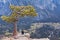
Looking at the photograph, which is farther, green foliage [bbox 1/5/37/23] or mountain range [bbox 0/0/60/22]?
mountain range [bbox 0/0/60/22]

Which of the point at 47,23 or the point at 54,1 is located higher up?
the point at 54,1

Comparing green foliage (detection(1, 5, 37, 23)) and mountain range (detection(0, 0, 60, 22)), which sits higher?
green foliage (detection(1, 5, 37, 23))

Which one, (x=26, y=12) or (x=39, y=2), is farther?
(x=39, y=2)

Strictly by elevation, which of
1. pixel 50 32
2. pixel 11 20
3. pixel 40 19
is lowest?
pixel 50 32

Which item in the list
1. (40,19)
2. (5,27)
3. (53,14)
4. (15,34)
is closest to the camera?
(15,34)

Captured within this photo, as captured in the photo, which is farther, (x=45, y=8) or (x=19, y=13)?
(x=45, y=8)

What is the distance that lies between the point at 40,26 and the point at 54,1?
3218 mm

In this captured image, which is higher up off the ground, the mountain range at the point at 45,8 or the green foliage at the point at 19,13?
the green foliage at the point at 19,13

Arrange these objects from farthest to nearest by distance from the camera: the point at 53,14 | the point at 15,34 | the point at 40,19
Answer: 1. the point at 53,14
2. the point at 40,19
3. the point at 15,34

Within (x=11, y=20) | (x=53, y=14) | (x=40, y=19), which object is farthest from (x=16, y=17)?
(x=53, y=14)

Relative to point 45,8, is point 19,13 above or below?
above

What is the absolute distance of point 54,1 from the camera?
733 inches

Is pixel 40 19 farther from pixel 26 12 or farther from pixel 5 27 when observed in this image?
pixel 26 12

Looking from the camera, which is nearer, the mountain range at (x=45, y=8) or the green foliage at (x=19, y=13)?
the green foliage at (x=19, y=13)
